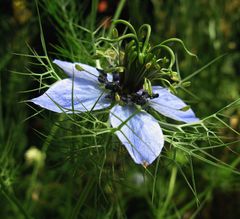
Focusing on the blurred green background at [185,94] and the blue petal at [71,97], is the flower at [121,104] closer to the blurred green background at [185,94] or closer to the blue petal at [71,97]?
the blue petal at [71,97]

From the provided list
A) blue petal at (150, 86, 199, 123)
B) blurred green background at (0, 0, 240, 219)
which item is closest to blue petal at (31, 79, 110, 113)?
blue petal at (150, 86, 199, 123)

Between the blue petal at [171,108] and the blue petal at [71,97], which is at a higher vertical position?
the blue petal at [71,97]

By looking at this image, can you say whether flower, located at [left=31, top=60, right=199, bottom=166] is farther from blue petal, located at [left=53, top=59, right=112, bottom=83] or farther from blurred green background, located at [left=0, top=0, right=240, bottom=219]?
blurred green background, located at [left=0, top=0, right=240, bottom=219]

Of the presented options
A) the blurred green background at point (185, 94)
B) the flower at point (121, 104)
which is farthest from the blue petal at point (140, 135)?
the blurred green background at point (185, 94)

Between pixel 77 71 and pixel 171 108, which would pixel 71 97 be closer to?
pixel 77 71

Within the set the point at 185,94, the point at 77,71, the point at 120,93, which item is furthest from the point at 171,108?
the point at 185,94

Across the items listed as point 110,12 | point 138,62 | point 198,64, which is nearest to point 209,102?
point 198,64

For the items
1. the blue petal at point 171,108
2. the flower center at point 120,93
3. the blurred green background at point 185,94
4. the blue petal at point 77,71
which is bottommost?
the blurred green background at point 185,94

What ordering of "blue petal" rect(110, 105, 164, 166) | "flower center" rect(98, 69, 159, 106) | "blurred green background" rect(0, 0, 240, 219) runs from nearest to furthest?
"blue petal" rect(110, 105, 164, 166)
"flower center" rect(98, 69, 159, 106)
"blurred green background" rect(0, 0, 240, 219)
